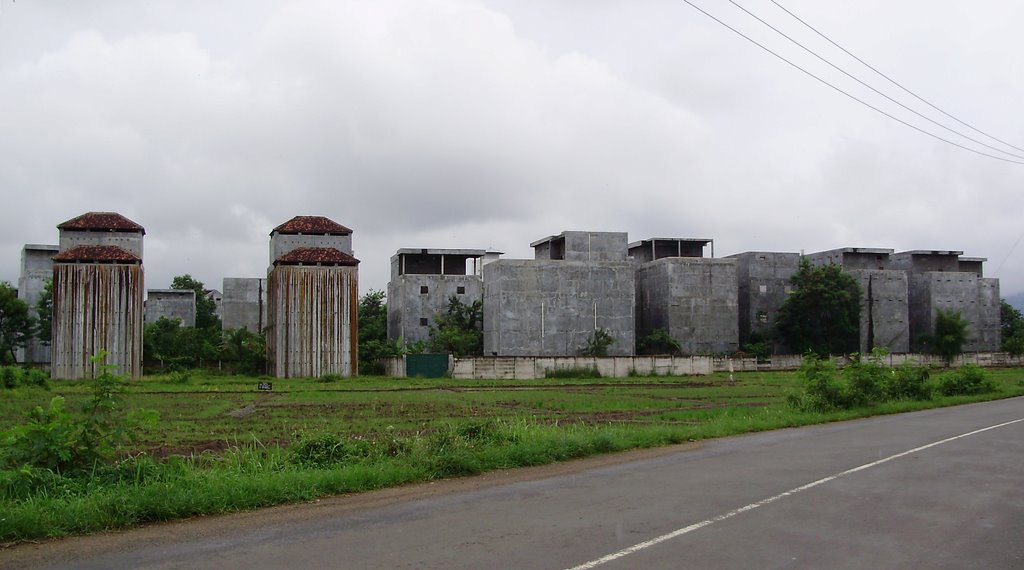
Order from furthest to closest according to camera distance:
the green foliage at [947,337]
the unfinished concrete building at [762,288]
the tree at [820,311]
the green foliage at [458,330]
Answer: the unfinished concrete building at [762,288] < the green foliage at [947,337] < the tree at [820,311] < the green foliage at [458,330]

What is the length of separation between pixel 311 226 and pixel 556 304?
18.5 m

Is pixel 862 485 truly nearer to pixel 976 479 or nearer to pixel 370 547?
pixel 976 479

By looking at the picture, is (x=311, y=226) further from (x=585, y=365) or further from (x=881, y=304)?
(x=881, y=304)

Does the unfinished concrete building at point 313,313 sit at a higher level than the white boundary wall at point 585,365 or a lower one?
higher

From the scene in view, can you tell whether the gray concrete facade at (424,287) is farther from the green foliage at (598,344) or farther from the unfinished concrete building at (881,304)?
the unfinished concrete building at (881,304)

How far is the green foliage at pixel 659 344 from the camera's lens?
64188mm

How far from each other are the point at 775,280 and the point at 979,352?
62.9 feet

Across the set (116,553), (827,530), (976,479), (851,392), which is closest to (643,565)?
(827,530)

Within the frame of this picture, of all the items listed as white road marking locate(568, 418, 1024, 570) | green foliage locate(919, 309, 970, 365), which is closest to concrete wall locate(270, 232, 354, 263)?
white road marking locate(568, 418, 1024, 570)

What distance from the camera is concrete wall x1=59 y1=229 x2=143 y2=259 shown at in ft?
168

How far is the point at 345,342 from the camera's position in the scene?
5300 cm

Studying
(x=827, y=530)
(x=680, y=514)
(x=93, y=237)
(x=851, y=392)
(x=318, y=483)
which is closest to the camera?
(x=827, y=530)

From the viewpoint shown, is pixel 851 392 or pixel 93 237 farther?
pixel 93 237

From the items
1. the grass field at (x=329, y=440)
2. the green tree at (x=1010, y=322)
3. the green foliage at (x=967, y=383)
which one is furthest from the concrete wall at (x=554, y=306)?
the green tree at (x=1010, y=322)
